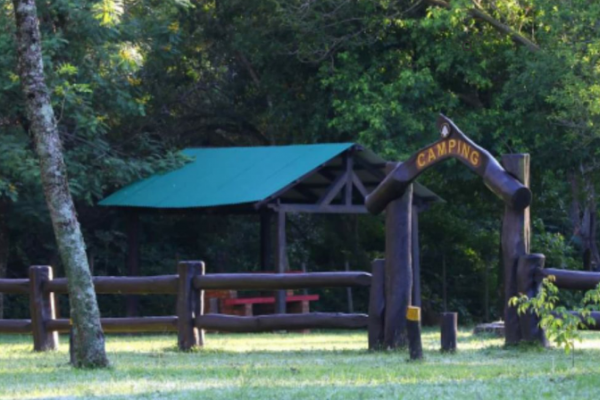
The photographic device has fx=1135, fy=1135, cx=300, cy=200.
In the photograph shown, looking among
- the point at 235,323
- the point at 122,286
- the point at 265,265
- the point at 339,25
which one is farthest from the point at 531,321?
the point at 339,25

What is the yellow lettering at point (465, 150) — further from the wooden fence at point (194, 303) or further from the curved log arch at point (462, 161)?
the wooden fence at point (194, 303)

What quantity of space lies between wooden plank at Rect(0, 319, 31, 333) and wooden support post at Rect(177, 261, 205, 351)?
242cm

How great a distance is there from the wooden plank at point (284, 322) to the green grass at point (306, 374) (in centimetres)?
33

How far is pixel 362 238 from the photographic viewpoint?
1125 inches

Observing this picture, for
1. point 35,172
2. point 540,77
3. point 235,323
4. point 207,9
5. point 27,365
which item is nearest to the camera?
point 27,365

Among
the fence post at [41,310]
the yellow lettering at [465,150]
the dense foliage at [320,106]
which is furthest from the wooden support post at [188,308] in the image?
the dense foliage at [320,106]

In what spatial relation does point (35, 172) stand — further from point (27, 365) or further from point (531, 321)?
point (531, 321)

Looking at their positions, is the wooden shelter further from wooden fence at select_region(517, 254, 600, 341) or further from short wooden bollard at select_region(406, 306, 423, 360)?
short wooden bollard at select_region(406, 306, 423, 360)

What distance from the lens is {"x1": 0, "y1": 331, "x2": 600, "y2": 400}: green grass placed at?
31.8ft

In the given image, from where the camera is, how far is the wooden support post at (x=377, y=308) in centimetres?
1457

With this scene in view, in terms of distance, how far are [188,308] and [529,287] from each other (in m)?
4.57

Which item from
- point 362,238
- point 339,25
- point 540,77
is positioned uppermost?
point 339,25

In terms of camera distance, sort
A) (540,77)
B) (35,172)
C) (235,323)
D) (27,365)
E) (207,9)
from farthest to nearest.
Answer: (207,9), (540,77), (35,172), (235,323), (27,365)

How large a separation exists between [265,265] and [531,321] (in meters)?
10.3
